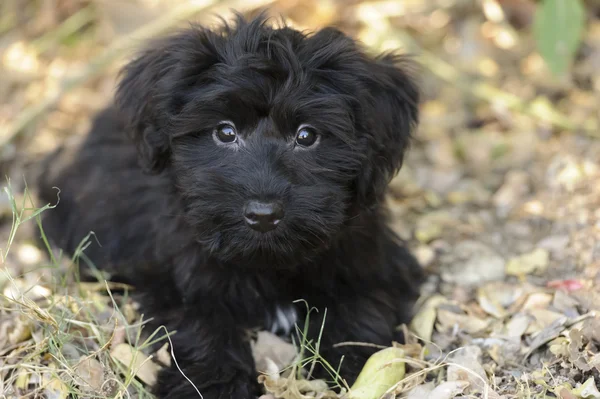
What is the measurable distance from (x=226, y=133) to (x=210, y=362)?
3.05 feet

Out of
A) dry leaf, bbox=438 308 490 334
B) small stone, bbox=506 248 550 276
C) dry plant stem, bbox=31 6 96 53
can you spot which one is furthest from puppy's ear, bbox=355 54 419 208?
dry plant stem, bbox=31 6 96 53

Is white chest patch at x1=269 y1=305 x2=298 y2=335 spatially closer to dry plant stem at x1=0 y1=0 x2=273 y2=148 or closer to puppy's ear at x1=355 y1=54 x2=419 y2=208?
puppy's ear at x1=355 y1=54 x2=419 y2=208

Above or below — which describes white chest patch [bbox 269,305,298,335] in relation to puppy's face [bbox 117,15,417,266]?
below

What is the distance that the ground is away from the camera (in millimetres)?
2951

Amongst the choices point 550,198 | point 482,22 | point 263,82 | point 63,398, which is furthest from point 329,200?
point 482,22

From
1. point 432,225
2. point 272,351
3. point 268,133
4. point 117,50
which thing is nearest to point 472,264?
point 432,225

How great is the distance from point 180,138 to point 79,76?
239 cm

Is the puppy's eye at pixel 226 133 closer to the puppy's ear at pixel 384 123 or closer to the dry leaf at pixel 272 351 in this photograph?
the puppy's ear at pixel 384 123

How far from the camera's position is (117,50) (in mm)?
5199

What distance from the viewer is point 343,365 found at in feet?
10.2

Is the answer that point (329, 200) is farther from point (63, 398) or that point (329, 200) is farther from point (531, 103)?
point (531, 103)

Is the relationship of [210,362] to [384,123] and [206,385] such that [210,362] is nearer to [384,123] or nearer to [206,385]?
[206,385]

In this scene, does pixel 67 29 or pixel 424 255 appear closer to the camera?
pixel 424 255

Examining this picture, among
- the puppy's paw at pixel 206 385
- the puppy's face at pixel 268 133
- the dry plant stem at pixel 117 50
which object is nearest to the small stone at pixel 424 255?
the puppy's face at pixel 268 133
